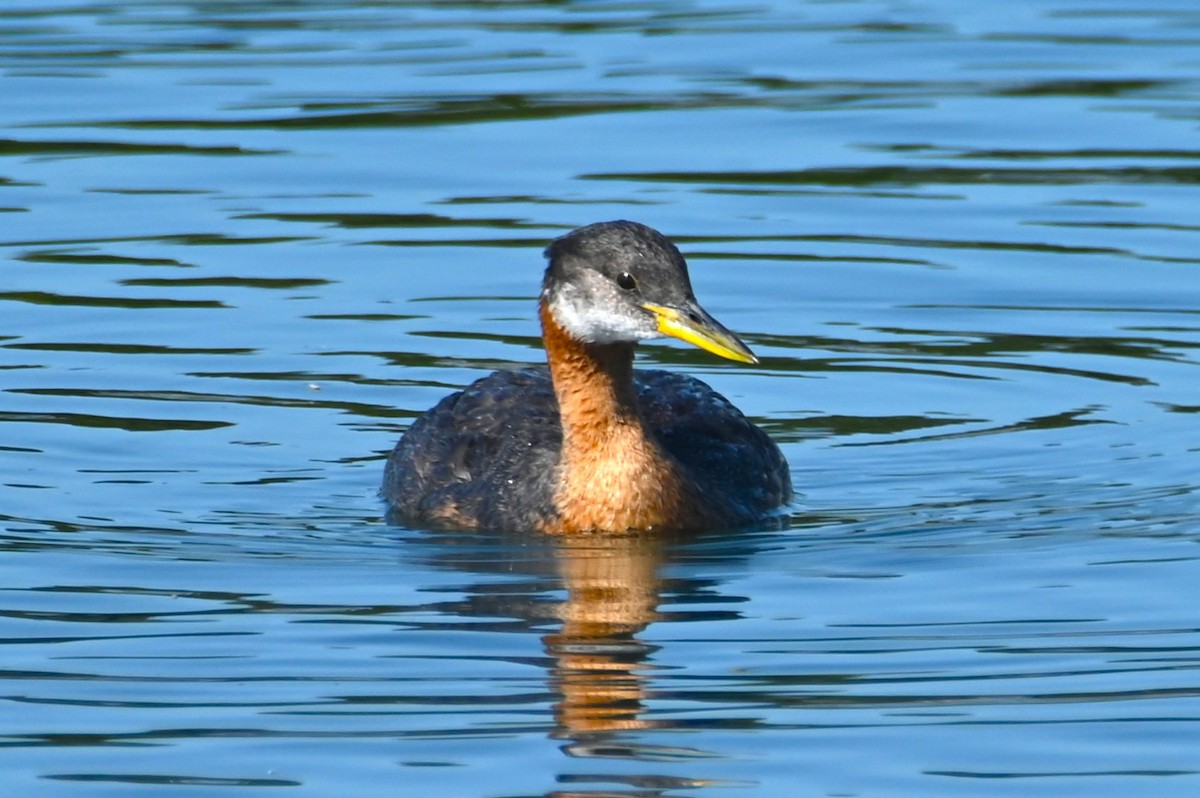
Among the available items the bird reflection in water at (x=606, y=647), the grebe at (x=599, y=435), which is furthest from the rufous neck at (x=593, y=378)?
the bird reflection in water at (x=606, y=647)

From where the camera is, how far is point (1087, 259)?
1708cm

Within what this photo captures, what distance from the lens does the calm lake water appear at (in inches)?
362

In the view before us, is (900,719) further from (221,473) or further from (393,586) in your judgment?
(221,473)

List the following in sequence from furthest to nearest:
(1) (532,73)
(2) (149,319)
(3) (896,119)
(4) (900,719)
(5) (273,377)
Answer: (1) (532,73) → (3) (896,119) → (2) (149,319) → (5) (273,377) → (4) (900,719)

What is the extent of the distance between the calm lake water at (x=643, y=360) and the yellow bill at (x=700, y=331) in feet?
2.98

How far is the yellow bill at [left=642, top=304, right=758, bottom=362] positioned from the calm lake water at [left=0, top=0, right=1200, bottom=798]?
0.91 meters

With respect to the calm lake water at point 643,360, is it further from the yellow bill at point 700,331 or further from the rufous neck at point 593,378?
the yellow bill at point 700,331

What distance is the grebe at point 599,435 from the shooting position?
11953mm

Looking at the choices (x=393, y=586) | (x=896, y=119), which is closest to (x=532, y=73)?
(x=896, y=119)

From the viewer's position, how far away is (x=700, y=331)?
38.5ft

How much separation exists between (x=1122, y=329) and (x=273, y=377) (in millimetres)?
4770

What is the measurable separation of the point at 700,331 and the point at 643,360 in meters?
4.25

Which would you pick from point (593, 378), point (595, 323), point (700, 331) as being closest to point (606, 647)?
point (700, 331)

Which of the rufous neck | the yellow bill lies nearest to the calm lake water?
the rufous neck
